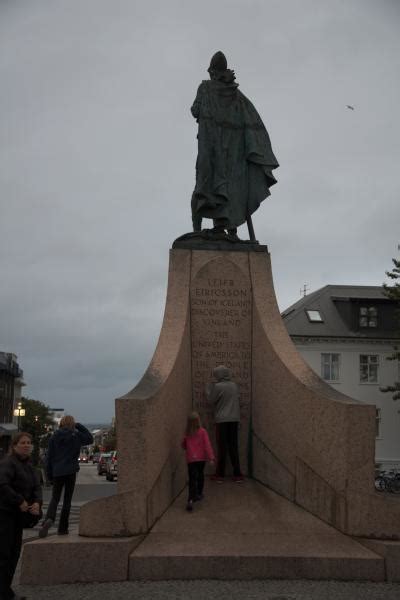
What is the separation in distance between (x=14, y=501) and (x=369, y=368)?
3672cm

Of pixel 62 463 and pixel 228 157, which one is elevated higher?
pixel 228 157

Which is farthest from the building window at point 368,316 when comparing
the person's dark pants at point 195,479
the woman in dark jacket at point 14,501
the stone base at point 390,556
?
the woman in dark jacket at point 14,501

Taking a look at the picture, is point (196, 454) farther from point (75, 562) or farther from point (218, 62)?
point (218, 62)

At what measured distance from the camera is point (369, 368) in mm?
39906

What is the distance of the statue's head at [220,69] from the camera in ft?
33.6

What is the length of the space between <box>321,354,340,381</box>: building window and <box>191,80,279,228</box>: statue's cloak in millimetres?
30506

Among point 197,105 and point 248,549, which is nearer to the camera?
point 248,549

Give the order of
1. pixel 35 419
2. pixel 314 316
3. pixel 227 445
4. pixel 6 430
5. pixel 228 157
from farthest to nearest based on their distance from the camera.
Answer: pixel 35 419
pixel 6 430
pixel 314 316
pixel 228 157
pixel 227 445

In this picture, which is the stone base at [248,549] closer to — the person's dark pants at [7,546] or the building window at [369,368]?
the person's dark pants at [7,546]

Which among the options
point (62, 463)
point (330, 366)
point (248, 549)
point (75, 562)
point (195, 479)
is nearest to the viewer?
A: point (75, 562)

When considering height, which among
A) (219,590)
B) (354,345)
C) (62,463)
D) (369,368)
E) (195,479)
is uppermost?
(354,345)

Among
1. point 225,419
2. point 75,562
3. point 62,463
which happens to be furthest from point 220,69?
point 75,562

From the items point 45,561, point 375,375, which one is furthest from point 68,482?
point 375,375

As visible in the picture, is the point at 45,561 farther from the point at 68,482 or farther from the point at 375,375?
the point at 375,375
